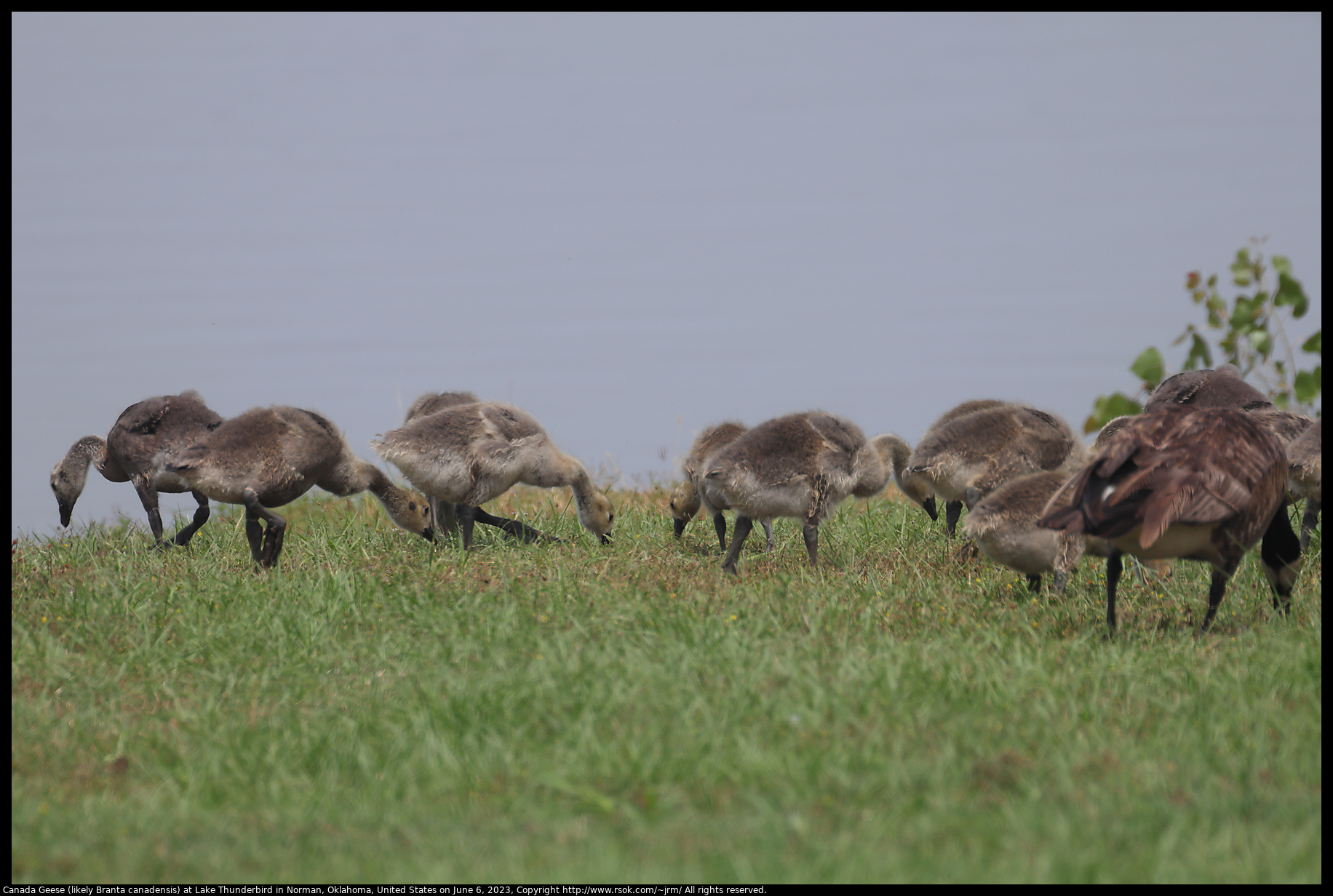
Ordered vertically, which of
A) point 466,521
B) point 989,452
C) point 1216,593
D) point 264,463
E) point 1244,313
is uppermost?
point 1244,313

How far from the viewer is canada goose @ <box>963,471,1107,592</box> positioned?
649cm

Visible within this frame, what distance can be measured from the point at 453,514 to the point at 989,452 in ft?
14.7

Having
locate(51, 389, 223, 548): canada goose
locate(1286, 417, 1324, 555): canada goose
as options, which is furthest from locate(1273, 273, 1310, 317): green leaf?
locate(51, 389, 223, 548): canada goose

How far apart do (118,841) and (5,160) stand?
421cm

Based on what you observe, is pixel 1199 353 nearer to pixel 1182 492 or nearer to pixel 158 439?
pixel 1182 492

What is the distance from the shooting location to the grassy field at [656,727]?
3.59 m

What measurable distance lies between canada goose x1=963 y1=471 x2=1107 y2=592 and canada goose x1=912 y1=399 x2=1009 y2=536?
1.78 m

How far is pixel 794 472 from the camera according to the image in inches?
299

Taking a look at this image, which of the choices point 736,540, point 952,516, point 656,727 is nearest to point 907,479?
point 952,516

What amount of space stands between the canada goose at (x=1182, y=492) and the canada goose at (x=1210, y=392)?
286cm

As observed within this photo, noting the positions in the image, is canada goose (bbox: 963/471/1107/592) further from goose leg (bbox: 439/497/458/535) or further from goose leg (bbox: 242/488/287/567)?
goose leg (bbox: 242/488/287/567)

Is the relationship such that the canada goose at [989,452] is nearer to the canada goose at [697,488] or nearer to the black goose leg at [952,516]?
the black goose leg at [952,516]

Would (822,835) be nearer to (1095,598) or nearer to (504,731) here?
(504,731)

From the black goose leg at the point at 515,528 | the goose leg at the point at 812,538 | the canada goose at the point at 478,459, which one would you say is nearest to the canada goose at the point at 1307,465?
the goose leg at the point at 812,538
